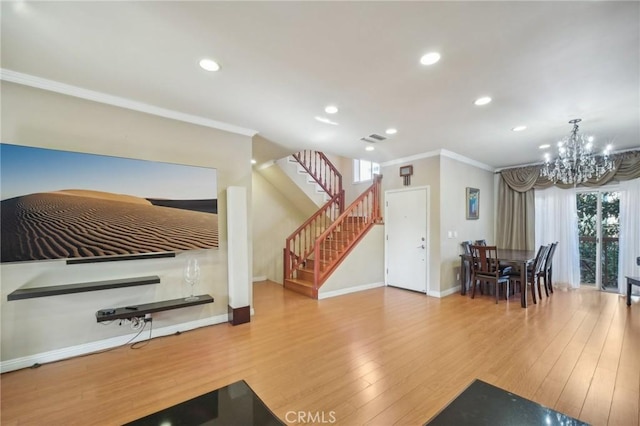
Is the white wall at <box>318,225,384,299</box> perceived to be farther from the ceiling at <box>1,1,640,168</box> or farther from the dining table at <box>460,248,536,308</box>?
the ceiling at <box>1,1,640,168</box>

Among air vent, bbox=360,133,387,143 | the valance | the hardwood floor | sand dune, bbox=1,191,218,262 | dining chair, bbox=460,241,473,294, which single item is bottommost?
the hardwood floor

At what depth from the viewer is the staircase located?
17.2 ft

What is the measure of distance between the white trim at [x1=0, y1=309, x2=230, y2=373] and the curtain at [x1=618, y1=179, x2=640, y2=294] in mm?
7101

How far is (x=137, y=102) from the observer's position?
3078mm

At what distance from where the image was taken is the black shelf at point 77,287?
97.0 inches

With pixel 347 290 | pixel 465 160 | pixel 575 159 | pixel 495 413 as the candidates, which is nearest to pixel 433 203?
pixel 465 160

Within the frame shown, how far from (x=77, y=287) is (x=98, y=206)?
82 centimetres

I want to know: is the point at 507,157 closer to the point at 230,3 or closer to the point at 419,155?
the point at 419,155

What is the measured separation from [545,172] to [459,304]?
2.47 meters

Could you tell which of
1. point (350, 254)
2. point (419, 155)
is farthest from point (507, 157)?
point (350, 254)

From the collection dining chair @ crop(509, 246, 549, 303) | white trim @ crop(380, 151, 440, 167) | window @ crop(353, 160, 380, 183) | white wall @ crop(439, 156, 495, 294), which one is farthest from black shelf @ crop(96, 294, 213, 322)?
window @ crop(353, 160, 380, 183)

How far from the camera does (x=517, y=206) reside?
20.4 ft

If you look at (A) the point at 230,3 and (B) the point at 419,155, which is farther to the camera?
(B) the point at 419,155

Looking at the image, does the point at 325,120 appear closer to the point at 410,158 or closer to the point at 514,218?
the point at 410,158
